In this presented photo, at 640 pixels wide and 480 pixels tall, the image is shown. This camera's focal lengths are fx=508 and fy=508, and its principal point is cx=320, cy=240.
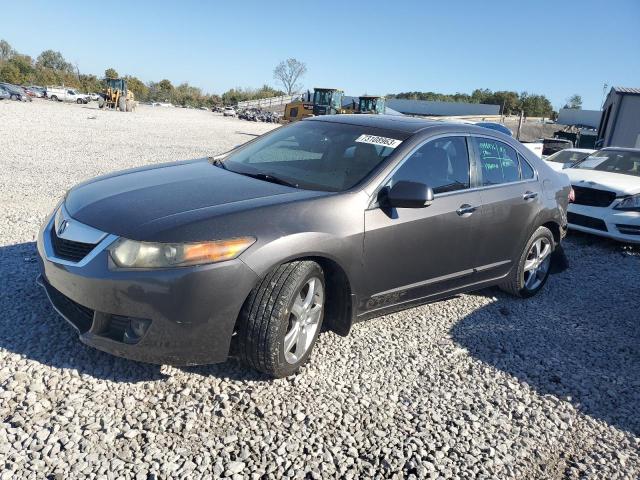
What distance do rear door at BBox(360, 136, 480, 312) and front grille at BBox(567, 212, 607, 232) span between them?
14.1ft

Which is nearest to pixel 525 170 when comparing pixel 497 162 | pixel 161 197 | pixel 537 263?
pixel 497 162

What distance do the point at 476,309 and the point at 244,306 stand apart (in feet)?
8.19

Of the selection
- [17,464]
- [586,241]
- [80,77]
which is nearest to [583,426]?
[17,464]

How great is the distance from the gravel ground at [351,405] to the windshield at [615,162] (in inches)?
206

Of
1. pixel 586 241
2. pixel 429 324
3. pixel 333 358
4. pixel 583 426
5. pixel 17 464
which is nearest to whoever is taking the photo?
pixel 17 464

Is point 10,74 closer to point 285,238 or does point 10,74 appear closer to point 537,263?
point 537,263

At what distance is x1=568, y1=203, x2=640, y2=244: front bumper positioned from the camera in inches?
277

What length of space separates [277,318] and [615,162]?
8312 mm

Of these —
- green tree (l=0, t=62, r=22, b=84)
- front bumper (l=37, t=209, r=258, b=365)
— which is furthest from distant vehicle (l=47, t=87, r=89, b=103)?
front bumper (l=37, t=209, r=258, b=365)

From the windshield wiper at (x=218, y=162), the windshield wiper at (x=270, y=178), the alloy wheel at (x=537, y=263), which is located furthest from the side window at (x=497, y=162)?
the windshield wiper at (x=218, y=162)

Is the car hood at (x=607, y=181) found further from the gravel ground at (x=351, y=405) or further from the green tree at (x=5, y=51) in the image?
the green tree at (x=5, y=51)

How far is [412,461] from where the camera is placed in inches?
98.1

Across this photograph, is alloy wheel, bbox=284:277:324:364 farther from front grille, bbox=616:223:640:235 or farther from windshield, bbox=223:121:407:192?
front grille, bbox=616:223:640:235

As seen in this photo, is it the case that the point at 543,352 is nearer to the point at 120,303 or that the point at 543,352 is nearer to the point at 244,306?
the point at 244,306
